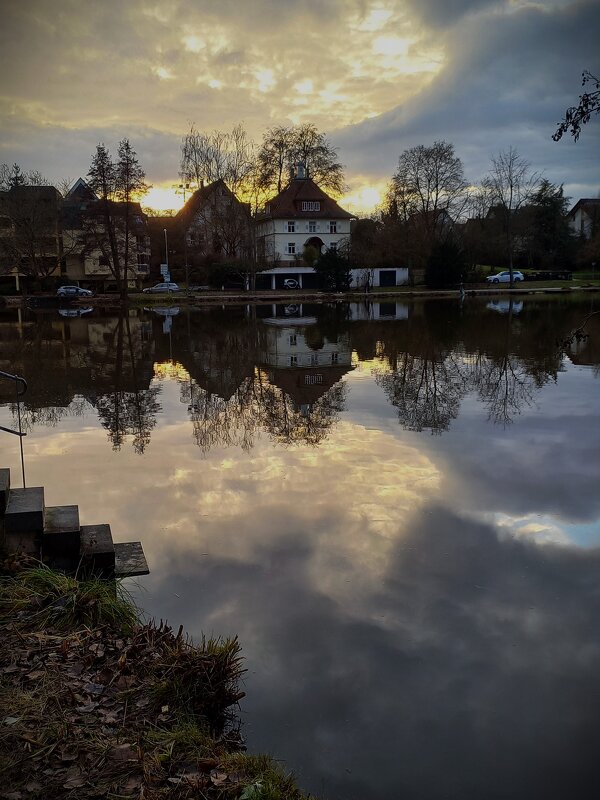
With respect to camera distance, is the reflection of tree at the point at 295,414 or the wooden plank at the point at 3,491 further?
the reflection of tree at the point at 295,414

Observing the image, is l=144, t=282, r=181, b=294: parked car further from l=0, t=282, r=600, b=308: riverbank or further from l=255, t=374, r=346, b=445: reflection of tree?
l=255, t=374, r=346, b=445: reflection of tree

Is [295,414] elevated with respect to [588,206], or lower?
lower

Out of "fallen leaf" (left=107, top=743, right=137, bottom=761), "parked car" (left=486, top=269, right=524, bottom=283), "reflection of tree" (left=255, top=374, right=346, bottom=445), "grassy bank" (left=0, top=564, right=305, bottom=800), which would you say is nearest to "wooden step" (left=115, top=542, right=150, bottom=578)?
Result: "grassy bank" (left=0, top=564, right=305, bottom=800)

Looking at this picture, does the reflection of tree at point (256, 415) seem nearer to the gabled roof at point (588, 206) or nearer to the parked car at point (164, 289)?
the parked car at point (164, 289)

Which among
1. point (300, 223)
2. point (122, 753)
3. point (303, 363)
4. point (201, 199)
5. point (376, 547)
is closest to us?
point (122, 753)

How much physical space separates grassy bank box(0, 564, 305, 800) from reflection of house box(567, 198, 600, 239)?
303 ft

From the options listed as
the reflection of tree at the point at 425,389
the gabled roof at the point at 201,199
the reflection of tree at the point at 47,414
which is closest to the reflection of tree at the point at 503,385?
the reflection of tree at the point at 425,389

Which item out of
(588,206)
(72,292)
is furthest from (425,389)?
(588,206)

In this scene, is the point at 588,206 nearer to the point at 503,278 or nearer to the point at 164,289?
the point at 503,278

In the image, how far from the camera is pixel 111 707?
4.15 meters

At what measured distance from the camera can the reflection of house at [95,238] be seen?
2287 inches

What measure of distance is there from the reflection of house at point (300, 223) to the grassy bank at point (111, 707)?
73934 millimetres

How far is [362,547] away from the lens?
22.4 ft

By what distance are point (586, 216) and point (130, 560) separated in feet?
353
